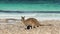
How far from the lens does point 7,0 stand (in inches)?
1257

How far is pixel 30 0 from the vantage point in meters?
32.5

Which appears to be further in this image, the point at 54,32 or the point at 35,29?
the point at 35,29

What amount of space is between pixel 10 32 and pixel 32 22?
1.04 m

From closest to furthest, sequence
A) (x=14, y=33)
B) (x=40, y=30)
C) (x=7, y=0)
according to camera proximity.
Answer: (x=14, y=33), (x=40, y=30), (x=7, y=0)

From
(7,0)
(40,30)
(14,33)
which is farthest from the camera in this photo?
(7,0)

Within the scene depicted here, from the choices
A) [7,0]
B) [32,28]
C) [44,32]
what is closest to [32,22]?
[32,28]

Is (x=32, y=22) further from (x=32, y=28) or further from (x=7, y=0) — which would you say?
(x=7, y=0)

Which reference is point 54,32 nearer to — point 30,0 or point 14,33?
point 14,33

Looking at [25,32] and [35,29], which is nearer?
[25,32]

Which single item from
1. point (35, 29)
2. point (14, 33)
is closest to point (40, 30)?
point (35, 29)

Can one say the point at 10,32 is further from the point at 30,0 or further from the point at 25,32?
the point at 30,0

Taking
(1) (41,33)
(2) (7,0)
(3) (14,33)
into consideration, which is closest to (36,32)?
(1) (41,33)

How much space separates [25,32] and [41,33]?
21.7 inches

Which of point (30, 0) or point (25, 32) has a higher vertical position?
point (25, 32)
